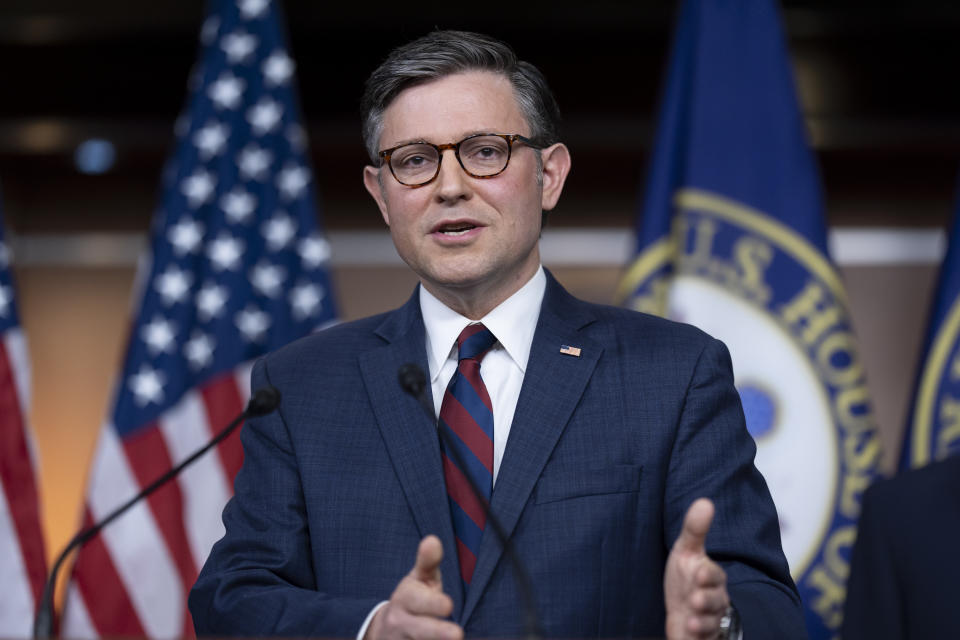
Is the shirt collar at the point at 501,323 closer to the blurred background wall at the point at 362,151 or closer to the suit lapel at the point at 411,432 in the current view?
the suit lapel at the point at 411,432

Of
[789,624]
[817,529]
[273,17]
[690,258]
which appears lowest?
[817,529]

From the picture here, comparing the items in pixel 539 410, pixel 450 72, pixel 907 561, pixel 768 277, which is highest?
pixel 450 72

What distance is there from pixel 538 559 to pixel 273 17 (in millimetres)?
2252

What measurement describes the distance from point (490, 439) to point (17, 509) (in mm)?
1973

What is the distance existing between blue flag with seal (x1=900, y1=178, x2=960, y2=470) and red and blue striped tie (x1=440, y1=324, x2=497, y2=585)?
5.94ft

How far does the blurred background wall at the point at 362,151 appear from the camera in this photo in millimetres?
3660

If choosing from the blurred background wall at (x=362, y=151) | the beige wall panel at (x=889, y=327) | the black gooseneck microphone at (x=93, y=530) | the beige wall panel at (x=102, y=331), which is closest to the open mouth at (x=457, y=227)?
the black gooseneck microphone at (x=93, y=530)

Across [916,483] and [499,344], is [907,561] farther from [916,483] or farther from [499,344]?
[499,344]

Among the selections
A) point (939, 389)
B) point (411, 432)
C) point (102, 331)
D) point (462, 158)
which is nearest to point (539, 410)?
point (411, 432)

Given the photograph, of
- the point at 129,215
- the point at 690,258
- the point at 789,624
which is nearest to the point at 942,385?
the point at 690,258

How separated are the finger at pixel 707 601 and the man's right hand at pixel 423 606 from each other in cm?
27

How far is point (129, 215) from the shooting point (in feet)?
13.5

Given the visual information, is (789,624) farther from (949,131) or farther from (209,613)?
(949,131)

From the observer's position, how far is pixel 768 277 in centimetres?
301
